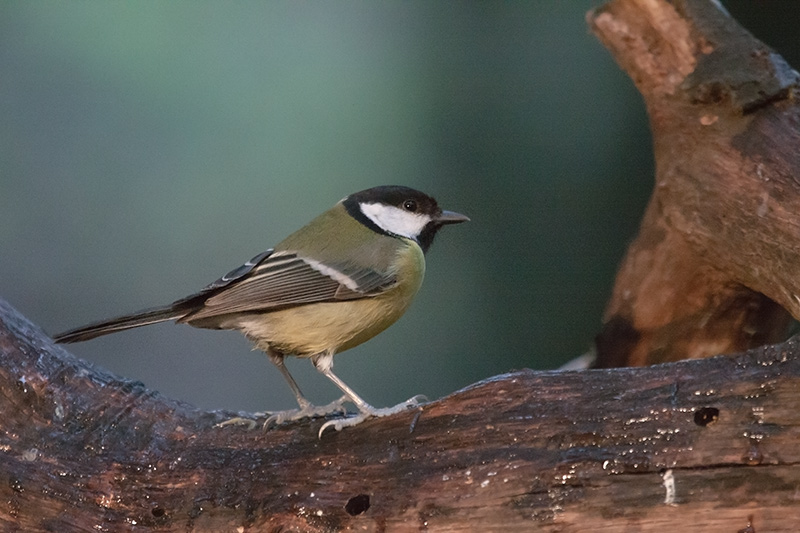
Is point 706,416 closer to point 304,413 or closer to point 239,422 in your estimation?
point 304,413

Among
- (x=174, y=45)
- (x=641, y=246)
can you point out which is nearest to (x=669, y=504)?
(x=641, y=246)

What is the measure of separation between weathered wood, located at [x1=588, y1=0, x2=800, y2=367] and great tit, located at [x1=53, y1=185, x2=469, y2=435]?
75cm

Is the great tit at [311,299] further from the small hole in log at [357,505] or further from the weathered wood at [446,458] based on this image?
the small hole in log at [357,505]

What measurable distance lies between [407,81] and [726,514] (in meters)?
2.21

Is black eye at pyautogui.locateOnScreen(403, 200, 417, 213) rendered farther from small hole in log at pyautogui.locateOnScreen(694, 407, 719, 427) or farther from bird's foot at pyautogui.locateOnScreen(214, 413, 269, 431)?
small hole in log at pyautogui.locateOnScreen(694, 407, 719, 427)

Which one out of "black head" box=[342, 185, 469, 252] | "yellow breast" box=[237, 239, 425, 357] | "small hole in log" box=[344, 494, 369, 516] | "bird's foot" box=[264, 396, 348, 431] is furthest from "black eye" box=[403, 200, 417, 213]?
"small hole in log" box=[344, 494, 369, 516]

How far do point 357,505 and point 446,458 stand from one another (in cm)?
17

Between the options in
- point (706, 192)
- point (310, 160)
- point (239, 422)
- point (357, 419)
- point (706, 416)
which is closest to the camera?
point (706, 416)

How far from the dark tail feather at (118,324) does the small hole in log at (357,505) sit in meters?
0.58

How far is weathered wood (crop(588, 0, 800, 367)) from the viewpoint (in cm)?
162

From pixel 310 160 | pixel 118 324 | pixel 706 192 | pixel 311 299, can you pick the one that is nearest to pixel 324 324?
pixel 311 299

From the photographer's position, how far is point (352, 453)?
130 cm

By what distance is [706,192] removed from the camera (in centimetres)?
179

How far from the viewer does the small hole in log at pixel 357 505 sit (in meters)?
1.23
